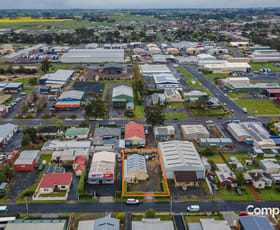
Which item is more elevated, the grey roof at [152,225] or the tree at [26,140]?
the tree at [26,140]

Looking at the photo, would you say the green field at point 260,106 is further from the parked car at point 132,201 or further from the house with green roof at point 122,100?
the parked car at point 132,201

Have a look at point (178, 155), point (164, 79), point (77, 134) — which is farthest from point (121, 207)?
point (164, 79)

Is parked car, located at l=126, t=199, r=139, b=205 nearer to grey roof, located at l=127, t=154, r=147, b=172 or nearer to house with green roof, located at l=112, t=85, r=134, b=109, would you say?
grey roof, located at l=127, t=154, r=147, b=172

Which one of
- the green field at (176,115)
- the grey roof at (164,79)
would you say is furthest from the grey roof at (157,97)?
the grey roof at (164,79)

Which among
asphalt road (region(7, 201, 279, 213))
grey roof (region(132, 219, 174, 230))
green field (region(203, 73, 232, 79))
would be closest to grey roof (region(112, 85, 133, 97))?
asphalt road (region(7, 201, 279, 213))

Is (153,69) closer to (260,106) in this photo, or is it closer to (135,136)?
(260,106)

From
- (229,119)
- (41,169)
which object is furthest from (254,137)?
(41,169)

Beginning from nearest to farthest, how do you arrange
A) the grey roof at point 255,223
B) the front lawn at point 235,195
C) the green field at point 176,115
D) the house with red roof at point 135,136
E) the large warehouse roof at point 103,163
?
the grey roof at point 255,223
the front lawn at point 235,195
the large warehouse roof at point 103,163
the house with red roof at point 135,136
the green field at point 176,115

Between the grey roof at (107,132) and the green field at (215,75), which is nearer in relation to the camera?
the grey roof at (107,132)
